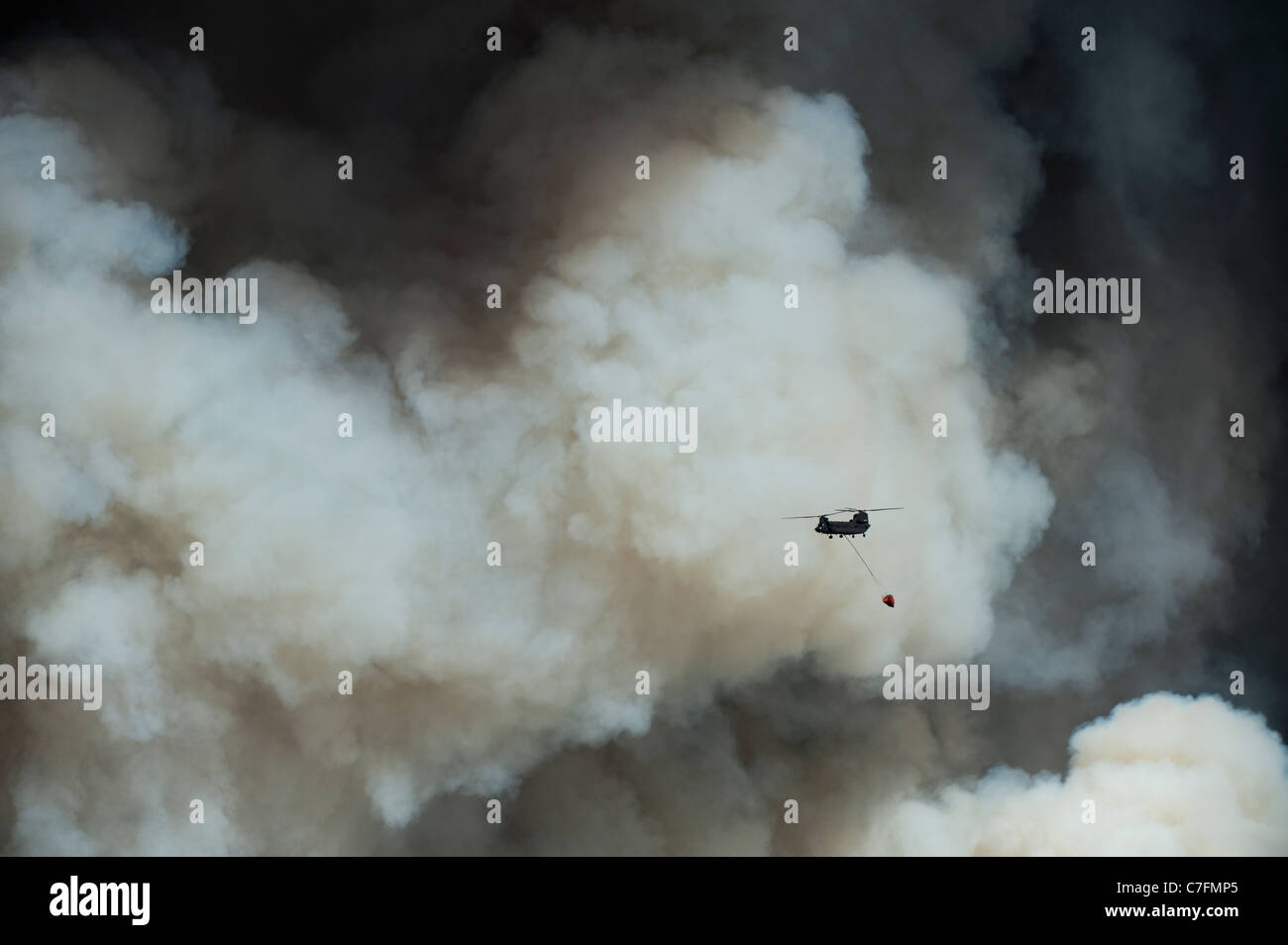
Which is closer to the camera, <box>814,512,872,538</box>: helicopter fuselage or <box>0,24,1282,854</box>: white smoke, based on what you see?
<box>814,512,872,538</box>: helicopter fuselage

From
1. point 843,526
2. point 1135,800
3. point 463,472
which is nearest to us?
point 843,526

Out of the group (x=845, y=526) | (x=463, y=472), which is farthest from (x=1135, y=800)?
(x=463, y=472)

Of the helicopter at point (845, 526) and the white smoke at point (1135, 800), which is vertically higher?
the helicopter at point (845, 526)

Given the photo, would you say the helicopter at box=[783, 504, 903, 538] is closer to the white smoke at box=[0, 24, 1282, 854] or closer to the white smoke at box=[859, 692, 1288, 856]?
the white smoke at box=[0, 24, 1282, 854]

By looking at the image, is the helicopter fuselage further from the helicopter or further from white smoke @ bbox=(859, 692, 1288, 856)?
white smoke @ bbox=(859, 692, 1288, 856)

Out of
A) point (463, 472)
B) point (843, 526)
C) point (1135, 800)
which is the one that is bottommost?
point (1135, 800)

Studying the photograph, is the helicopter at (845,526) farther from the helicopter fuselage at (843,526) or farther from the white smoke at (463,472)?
the white smoke at (463,472)

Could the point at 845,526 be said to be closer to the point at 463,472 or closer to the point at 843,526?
the point at 843,526

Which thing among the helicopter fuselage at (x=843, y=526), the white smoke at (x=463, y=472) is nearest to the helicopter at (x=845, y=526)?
the helicopter fuselage at (x=843, y=526)

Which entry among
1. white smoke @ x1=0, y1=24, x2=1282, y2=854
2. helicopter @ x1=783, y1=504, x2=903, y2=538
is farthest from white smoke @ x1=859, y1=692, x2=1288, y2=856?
helicopter @ x1=783, y1=504, x2=903, y2=538

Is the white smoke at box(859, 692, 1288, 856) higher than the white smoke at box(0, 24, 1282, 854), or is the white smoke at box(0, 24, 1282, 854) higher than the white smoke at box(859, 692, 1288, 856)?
the white smoke at box(0, 24, 1282, 854)

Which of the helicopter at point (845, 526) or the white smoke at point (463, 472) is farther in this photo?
the white smoke at point (463, 472)
